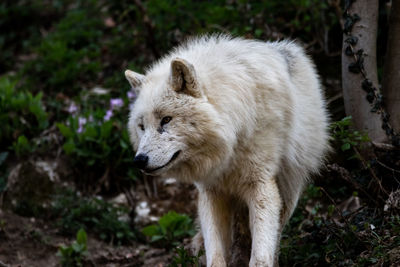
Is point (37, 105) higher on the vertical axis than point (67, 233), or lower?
higher

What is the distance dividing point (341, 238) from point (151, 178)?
3153 mm

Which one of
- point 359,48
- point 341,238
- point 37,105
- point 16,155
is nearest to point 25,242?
point 16,155

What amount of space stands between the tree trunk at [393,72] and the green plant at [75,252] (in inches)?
129

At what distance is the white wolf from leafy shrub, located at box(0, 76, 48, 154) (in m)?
3.20

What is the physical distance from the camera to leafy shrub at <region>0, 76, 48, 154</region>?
7.00m

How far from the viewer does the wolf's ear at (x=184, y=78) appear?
3738 millimetres

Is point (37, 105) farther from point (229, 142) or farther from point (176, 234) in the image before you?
point (229, 142)

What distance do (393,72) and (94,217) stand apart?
365 centimetres

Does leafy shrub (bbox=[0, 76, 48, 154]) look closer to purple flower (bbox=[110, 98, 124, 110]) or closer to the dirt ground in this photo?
purple flower (bbox=[110, 98, 124, 110])

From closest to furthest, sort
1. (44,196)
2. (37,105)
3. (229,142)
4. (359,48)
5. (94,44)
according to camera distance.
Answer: (229,142)
(359,48)
(44,196)
(37,105)
(94,44)

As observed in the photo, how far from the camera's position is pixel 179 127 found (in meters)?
3.79

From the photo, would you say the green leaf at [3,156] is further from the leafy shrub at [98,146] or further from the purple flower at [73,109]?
the purple flower at [73,109]

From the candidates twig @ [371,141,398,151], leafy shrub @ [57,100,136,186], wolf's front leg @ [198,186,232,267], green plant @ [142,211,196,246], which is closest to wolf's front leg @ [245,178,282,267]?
wolf's front leg @ [198,186,232,267]

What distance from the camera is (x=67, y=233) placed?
6.11 meters
